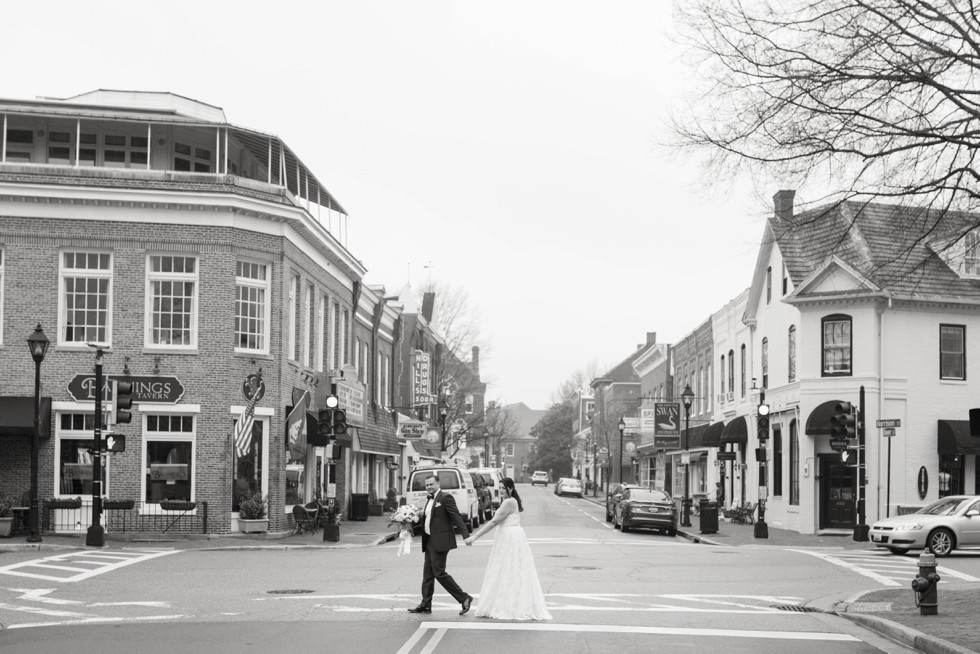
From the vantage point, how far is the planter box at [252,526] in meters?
30.1

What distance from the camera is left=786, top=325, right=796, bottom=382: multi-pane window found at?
40.7 m

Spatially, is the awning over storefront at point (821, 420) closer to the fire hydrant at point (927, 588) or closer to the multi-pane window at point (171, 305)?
the multi-pane window at point (171, 305)

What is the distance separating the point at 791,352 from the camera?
135 ft

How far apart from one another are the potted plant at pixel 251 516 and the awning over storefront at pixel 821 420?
17962 millimetres

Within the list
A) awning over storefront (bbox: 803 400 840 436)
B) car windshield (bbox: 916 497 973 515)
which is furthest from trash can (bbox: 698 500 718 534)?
car windshield (bbox: 916 497 973 515)

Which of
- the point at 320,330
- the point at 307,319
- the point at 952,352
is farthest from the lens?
the point at 952,352

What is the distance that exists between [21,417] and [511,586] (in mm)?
18348

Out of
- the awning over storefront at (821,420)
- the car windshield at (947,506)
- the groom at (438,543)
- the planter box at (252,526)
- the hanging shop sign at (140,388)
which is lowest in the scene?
the planter box at (252,526)

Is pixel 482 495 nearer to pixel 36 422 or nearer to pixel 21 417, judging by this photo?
pixel 21 417

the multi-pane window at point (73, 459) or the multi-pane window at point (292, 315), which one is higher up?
the multi-pane window at point (292, 315)

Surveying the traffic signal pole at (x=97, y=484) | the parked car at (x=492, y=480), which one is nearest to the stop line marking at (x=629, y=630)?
the traffic signal pole at (x=97, y=484)

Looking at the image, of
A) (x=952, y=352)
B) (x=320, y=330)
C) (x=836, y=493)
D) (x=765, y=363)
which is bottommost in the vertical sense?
(x=836, y=493)

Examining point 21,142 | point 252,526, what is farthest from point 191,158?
point 252,526

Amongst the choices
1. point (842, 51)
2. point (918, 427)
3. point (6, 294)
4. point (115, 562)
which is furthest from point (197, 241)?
point (918, 427)
